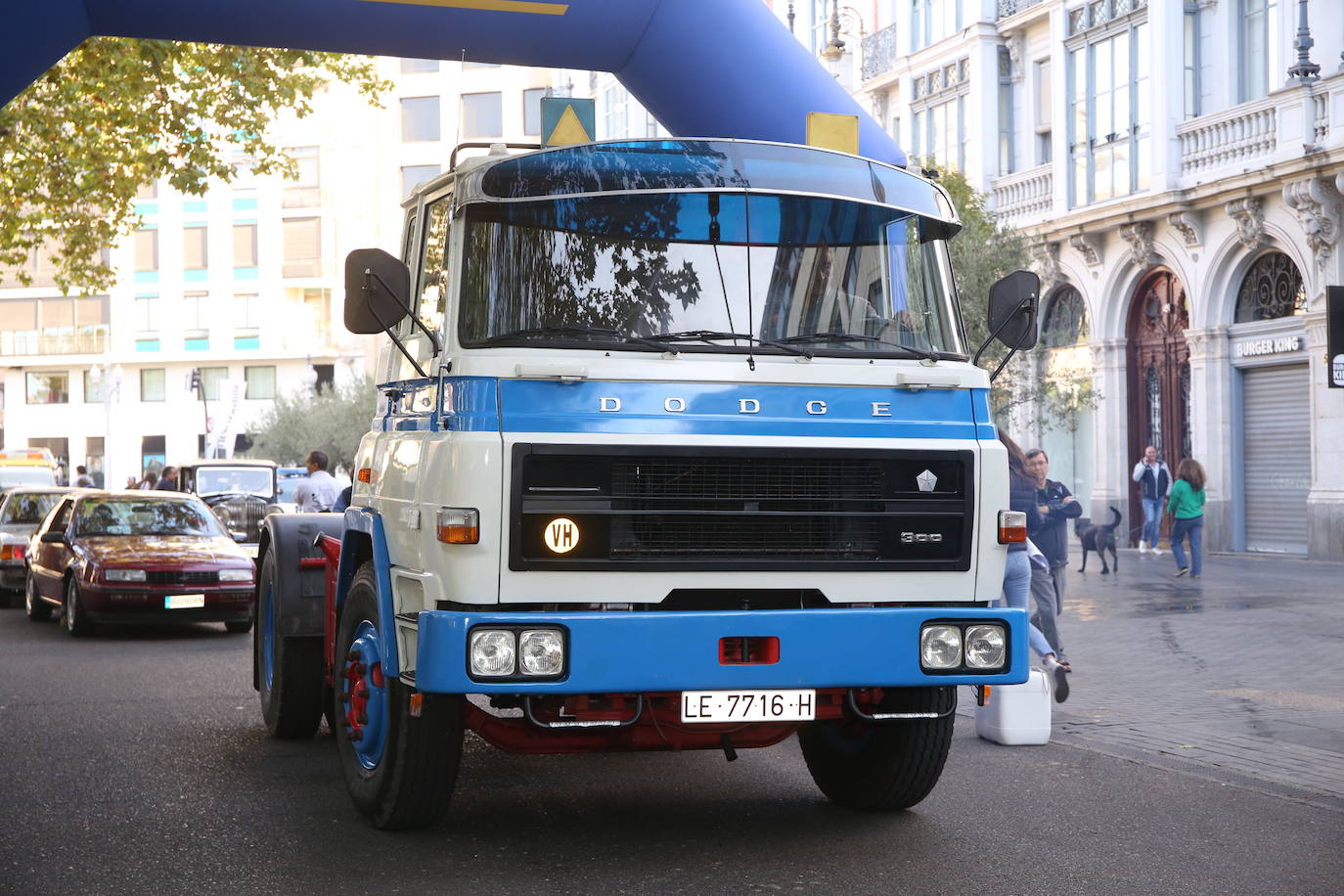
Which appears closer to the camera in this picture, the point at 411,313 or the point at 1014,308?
the point at 411,313

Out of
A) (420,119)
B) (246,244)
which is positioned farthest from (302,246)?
(420,119)

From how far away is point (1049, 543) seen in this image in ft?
40.5

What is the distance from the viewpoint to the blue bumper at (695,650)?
615 centimetres

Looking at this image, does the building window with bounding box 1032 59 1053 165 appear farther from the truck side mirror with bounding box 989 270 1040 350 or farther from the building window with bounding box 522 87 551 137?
the building window with bounding box 522 87 551 137

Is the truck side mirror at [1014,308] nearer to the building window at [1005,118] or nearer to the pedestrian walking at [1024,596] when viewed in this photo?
the pedestrian walking at [1024,596]

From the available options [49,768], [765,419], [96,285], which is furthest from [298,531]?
[96,285]

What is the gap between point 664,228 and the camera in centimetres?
679

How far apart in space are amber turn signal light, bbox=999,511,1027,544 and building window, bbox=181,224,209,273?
235ft

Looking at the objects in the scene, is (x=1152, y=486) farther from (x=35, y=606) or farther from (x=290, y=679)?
(x=290, y=679)

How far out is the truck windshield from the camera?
21.7 feet

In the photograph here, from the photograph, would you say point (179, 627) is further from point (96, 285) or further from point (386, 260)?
point (386, 260)

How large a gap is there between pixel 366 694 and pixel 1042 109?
1128 inches

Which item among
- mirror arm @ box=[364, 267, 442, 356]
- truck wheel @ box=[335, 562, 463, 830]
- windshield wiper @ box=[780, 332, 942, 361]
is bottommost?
truck wheel @ box=[335, 562, 463, 830]

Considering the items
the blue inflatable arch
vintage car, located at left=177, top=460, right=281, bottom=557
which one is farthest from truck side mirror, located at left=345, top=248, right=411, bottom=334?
vintage car, located at left=177, top=460, right=281, bottom=557
